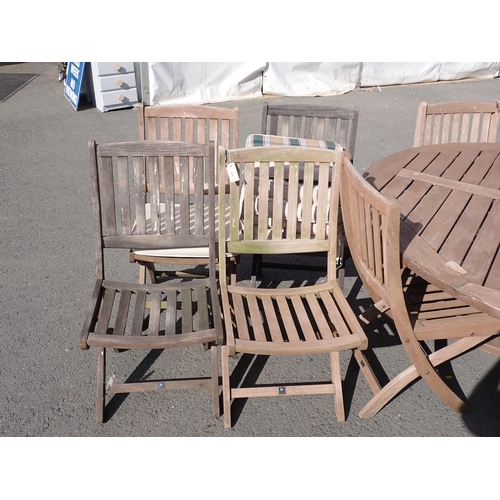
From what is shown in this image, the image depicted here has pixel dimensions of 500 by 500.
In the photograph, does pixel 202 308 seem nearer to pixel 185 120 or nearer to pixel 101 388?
pixel 101 388

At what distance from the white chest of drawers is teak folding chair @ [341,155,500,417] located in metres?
5.61

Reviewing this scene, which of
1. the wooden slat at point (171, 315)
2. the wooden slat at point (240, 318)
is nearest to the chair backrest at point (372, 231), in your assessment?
the wooden slat at point (240, 318)

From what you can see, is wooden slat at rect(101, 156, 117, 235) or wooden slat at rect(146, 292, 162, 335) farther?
wooden slat at rect(101, 156, 117, 235)

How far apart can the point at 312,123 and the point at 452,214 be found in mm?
1397

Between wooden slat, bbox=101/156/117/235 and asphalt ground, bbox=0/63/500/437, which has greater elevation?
wooden slat, bbox=101/156/117/235

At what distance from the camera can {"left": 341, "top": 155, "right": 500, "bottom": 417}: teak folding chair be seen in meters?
2.25

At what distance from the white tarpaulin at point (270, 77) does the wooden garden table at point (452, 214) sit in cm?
512

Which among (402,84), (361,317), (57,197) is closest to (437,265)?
(361,317)

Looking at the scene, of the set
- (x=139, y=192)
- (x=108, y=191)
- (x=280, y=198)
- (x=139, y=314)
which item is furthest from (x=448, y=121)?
(x=139, y=314)

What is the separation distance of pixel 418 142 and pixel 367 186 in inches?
72.6

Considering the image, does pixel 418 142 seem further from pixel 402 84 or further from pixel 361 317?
pixel 402 84

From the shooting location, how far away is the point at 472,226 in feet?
8.38

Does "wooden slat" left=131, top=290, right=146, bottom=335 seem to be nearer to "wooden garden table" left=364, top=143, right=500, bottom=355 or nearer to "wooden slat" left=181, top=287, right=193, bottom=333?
"wooden slat" left=181, top=287, right=193, bottom=333

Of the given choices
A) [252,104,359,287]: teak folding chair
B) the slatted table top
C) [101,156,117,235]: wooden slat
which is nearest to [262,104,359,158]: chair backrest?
[252,104,359,287]: teak folding chair
